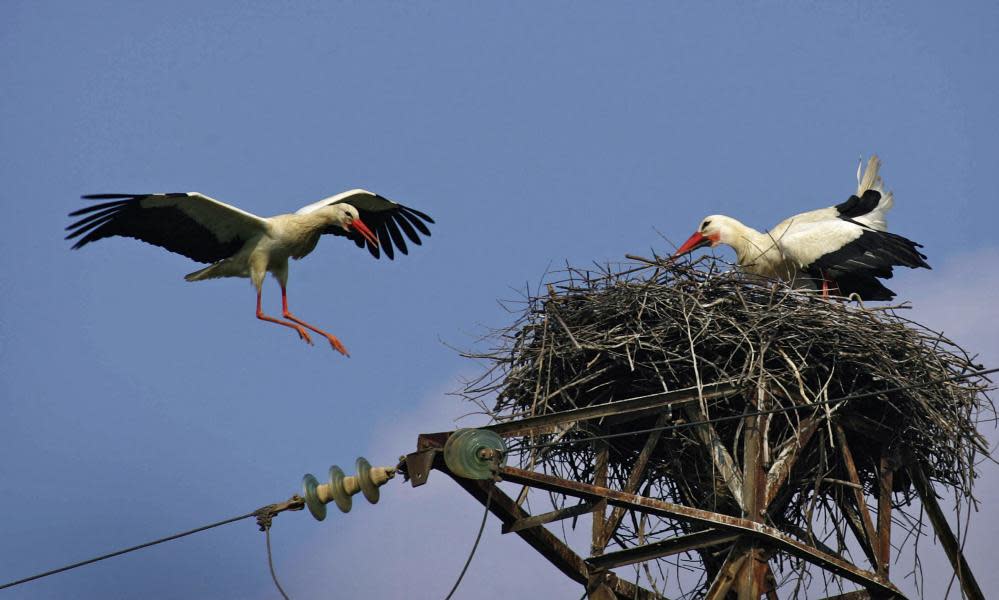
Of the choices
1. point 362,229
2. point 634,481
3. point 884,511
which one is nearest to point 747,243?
point 362,229

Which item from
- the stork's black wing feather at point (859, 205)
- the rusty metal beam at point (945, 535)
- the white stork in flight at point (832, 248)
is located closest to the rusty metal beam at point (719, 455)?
the rusty metal beam at point (945, 535)

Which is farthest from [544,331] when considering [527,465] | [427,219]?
[427,219]

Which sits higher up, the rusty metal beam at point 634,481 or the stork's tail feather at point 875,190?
the stork's tail feather at point 875,190

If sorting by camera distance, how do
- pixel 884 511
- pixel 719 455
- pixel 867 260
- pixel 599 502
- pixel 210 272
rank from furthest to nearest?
1. pixel 210 272
2. pixel 867 260
3. pixel 884 511
4. pixel 719 455
5. pixel 599 502

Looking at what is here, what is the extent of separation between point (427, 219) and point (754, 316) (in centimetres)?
460

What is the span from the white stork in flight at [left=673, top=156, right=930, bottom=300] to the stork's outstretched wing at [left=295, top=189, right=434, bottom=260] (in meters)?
2.53

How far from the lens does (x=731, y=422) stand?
892 centimetres

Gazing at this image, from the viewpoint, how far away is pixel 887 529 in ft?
28.6

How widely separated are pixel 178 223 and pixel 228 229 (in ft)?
1.24

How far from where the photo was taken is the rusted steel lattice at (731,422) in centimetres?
817

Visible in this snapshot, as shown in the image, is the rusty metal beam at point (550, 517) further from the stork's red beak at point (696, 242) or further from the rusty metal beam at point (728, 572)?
the stork's red beak at point (696, 242)

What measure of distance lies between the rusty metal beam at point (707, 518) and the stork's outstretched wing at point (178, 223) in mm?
4444

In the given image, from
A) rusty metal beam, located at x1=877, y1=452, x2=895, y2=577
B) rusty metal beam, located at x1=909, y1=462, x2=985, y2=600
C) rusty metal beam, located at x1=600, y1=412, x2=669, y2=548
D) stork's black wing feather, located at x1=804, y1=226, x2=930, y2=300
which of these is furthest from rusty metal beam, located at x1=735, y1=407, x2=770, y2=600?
stork's black wing feather, located at x1=804, y1=226, x2=930, y2=300

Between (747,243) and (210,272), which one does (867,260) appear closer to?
(747,243)
